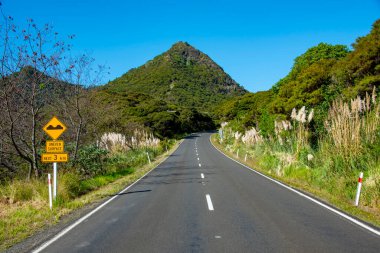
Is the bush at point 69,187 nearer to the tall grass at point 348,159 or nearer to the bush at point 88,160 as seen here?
the bush at point 88,160

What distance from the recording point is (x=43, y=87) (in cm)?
1317

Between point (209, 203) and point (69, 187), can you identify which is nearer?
point (209, 203)

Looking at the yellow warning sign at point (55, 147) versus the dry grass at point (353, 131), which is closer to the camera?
the yellow warning sign at point (55, 147)

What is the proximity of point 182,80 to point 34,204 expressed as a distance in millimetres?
146648

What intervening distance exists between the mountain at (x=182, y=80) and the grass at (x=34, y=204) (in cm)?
11385

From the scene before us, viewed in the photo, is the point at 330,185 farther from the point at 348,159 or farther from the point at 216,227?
the point at 216,227

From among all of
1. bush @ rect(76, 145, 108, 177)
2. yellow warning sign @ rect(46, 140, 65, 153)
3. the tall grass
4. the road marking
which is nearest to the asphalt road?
the road marking

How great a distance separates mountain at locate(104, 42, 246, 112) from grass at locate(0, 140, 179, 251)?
374 feet

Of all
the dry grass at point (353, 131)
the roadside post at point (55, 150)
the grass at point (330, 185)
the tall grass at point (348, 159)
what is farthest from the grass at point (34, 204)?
the dry grass at point (353, 131)

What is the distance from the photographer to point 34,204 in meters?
10.8

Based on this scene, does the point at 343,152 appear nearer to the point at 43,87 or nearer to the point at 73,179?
the point at 73,179

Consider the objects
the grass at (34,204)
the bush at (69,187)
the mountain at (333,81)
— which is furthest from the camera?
the mountain at (333,81)

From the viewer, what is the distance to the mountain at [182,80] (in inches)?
5591

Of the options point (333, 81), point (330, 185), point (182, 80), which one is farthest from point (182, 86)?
point (330, 185)
